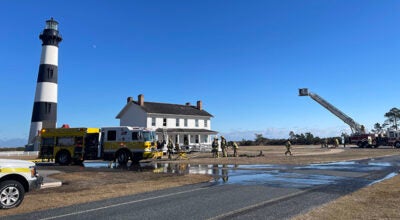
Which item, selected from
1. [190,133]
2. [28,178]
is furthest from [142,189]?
[190,133]

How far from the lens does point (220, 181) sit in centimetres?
1363

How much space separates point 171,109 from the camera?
1982 inches

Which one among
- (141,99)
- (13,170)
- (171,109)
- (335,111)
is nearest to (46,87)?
(141,99)

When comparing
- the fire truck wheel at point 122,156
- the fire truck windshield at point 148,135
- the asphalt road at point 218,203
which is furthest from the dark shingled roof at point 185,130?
the asphalt road at point 218,203

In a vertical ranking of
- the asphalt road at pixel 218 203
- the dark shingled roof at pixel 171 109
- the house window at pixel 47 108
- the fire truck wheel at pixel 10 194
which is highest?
the dark shingled roof at pixel 171 109

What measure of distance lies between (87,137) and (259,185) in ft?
49.9

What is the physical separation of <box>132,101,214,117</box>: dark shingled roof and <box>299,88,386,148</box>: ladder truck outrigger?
15.2 meters

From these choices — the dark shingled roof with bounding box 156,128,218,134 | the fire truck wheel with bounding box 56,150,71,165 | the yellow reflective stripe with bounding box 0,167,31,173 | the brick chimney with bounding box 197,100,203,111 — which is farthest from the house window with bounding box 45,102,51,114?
the yellow reflective stripe with bounding box 0,167,31,173

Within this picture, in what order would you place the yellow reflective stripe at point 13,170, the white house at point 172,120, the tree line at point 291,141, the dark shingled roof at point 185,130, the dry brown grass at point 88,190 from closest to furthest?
1. the yellow reflective stripe at point 13,170
2. the dry brown grass at point 88,190
3. the dark shingled roof at point 185,130
4. the white house at point 172,120
5. the tree line at point 291,141

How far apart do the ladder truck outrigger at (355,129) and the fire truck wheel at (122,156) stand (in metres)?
33.4

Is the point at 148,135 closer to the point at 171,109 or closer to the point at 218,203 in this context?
the point at 218,203

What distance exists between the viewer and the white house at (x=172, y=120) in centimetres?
4647

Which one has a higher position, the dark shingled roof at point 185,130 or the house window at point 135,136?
the dark shingled roof at point 185,130

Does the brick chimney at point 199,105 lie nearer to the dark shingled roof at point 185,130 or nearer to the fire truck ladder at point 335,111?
the dark shingled roof at point 185,130
